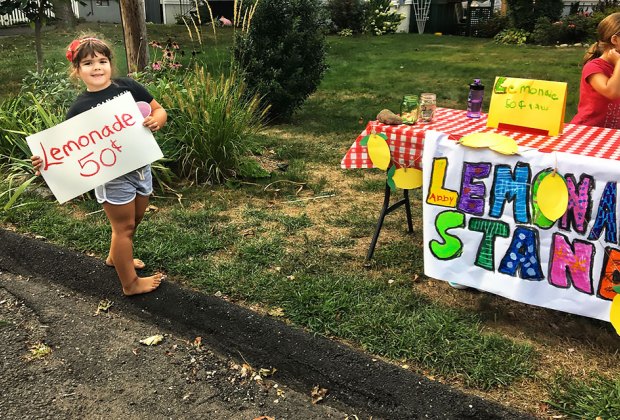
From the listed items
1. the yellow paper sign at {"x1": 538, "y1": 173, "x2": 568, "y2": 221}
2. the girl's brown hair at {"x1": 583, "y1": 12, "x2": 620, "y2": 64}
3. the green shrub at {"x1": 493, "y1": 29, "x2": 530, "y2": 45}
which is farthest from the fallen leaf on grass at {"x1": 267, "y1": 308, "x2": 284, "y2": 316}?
the green shrub at {"x1": 493, "y1": 29, "x2": 530, "y2": 45}

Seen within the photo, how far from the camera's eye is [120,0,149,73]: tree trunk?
20.5 ft

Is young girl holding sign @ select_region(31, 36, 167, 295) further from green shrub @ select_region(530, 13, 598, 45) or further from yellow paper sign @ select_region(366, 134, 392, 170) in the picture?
green shrub @ select_region(530, 13, 598, 45)

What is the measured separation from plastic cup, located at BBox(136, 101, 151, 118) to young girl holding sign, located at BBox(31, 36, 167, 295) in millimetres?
23

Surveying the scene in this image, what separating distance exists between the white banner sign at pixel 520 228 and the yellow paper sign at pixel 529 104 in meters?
0.45

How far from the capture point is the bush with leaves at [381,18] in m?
16.5

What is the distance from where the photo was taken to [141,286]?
3414 mm

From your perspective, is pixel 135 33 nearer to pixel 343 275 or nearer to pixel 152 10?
pixel 343 275

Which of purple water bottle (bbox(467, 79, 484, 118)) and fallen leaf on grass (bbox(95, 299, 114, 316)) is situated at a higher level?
purple water bottle (bbox(467, 79, 484, 118))

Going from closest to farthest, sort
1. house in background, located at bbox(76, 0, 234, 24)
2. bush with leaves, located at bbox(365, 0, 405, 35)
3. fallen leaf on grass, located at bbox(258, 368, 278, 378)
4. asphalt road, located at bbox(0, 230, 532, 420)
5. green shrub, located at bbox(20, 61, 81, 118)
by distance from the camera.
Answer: asphalt road, located at bbox(0, 230, 532, 420) → fallen leaf on grass, located at bbox(258, 368, 278, 378) → green shrub, located at bbox(20, 61, 81, 118) → bush with leaves, located at bbox(365, 0, 405, 35) → house in background, located at bbox(76, 0, 234, 24)

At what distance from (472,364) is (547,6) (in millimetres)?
15228

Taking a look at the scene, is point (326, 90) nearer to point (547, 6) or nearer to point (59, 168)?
point (59, 168)

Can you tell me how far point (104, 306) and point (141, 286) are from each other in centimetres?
26

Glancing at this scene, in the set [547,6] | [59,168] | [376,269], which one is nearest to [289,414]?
[376,269]

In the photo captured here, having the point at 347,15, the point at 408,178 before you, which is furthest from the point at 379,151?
the point at 347,15
